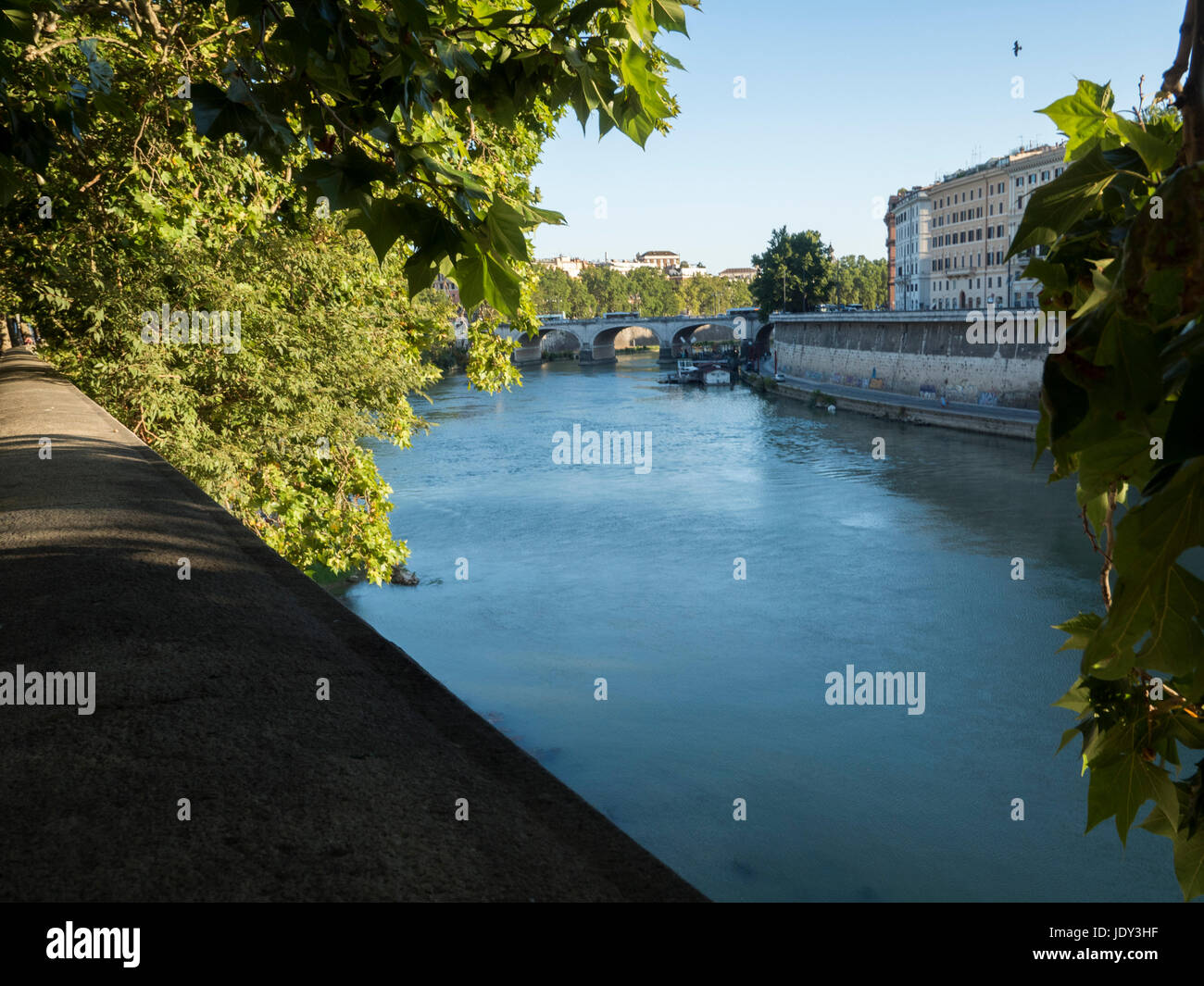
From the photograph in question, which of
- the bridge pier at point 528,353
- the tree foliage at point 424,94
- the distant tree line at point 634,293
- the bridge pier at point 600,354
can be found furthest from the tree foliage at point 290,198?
the distant tree line at point 634,293

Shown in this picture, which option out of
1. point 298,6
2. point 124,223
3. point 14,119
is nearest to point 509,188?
point 124,223

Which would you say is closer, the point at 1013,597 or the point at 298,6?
the point at 298,6

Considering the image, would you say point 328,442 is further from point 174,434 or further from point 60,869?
point 60,869

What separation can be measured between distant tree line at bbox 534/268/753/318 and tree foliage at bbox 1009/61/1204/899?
91.8 meters

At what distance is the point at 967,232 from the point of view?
61156 mm

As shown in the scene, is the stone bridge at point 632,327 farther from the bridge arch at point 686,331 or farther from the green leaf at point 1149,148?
the green leaf at point 1149,148

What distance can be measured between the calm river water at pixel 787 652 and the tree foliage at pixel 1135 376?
9.44 meters

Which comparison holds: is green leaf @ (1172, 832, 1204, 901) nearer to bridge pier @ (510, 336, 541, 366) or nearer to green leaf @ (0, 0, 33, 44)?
green leaf @ (0, 0, 33, 44)

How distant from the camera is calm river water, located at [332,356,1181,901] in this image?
11047mm

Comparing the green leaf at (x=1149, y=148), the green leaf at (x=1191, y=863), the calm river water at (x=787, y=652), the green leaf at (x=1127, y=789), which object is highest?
the green leaf at (x=1149, y=148)

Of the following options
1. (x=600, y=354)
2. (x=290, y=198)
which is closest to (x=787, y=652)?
(x=290, y=198)

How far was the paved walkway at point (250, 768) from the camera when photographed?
1.20 meters
